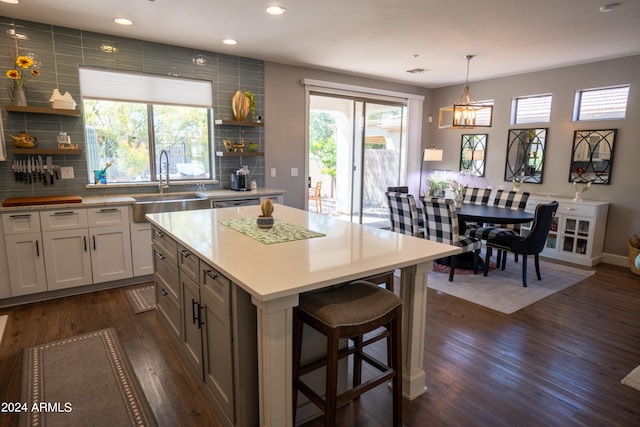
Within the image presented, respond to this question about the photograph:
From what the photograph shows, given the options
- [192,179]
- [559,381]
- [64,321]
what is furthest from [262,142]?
[559,381]

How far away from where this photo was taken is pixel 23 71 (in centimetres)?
347

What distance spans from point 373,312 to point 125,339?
207 cm

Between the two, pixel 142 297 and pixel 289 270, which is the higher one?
pixel 289 270

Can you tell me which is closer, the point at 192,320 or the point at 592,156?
the point at 192,320

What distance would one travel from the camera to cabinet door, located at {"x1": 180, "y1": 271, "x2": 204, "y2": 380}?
2049mm

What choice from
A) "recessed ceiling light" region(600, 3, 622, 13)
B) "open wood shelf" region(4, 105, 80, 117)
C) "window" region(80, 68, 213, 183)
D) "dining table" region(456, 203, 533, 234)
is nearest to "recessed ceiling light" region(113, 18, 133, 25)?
"window" region(80, 68, 213, 183)

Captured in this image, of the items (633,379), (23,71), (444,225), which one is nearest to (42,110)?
(23,71)

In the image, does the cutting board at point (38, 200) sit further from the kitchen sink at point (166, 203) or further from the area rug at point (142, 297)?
the area rug at point (142, 297)

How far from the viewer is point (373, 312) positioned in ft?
5.42

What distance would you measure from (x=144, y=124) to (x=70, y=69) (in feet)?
2.75

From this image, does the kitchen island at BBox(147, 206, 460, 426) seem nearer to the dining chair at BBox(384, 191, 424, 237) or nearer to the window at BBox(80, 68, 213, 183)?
the dining chair at BBox(384, 191, 424, 237)

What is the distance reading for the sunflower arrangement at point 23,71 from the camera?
3277mm

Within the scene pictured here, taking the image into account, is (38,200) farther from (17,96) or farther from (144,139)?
(144,139)

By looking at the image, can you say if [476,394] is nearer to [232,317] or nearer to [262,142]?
[232,317]
